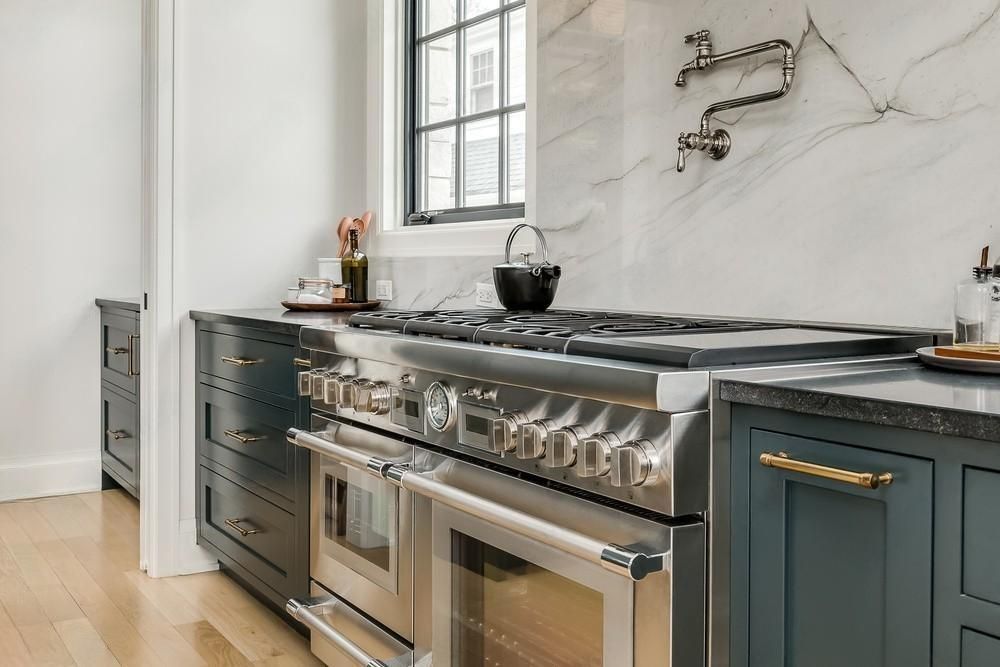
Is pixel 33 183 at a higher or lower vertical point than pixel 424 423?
higher

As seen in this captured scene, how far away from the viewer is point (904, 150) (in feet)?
5.55

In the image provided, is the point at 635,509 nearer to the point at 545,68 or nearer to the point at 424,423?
the point at 424,423

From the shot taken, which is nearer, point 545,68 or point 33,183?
point 545,68

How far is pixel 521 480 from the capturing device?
1.52 meters

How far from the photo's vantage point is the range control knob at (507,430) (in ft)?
4.86

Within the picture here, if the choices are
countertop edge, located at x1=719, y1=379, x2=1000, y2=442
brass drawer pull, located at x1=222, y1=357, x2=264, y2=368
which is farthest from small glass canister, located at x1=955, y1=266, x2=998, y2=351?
brass drawer pull, located at x1=222, y1=357, x2=264, y2=368

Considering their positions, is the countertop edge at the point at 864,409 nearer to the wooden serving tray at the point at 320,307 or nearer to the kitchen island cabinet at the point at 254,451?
the kitchen island cabinet at the point at 254,451

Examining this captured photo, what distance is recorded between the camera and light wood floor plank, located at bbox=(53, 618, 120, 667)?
2432 millimetres

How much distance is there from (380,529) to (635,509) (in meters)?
0.83

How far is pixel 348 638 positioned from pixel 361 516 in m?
0.28

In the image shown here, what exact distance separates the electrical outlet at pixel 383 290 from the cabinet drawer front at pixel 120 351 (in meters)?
1.00

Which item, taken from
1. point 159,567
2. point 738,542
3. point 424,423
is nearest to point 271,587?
point 159,567

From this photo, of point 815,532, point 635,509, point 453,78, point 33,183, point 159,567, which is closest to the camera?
point 815,532

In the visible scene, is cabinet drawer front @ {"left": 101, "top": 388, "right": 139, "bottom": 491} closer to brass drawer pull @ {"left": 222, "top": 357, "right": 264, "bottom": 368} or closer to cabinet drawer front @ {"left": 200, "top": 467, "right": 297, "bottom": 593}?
cabinet drawer front @ {"left": 200, "top": 467, "right": 297, "bottom": 593}
